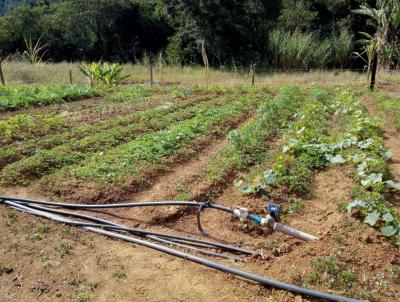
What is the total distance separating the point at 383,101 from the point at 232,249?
27.0 ft

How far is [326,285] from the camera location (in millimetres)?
3123

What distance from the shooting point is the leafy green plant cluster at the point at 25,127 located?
745cm

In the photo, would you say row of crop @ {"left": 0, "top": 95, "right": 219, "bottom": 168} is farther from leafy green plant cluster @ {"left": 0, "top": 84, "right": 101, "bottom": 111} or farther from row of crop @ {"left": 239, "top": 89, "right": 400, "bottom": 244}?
row of crop @ {"left": 239, "top": 89, "right": 400, "bottom": 244}

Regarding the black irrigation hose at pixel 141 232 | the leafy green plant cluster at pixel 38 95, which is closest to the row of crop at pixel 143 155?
the black irrigation hose at pixel 141 232

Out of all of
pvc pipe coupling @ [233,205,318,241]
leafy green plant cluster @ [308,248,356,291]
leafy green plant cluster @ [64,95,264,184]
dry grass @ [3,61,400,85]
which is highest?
dry grass @ [3,61,400,85]

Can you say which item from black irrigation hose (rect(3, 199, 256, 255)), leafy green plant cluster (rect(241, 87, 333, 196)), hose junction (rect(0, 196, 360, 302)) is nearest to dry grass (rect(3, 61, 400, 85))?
leafy green plant cluster (rect(241, 87, 333, 196))

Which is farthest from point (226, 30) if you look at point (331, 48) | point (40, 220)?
point (40, 220)

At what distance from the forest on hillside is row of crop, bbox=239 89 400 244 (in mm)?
15183

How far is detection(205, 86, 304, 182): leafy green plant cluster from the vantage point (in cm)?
578

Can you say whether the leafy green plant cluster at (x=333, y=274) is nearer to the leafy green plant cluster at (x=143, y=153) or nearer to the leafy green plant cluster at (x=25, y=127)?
the leafy green plant cluster at (x=143, y=153)

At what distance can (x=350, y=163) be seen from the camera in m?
5.60

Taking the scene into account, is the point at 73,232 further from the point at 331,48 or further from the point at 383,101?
the point at 331,48

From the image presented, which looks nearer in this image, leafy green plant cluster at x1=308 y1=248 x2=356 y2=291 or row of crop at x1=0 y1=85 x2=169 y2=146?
leafy green plant cluster at x1=308 y1=248 x2=356 y2=291

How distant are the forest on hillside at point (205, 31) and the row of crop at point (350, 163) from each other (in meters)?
15.2
